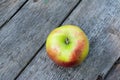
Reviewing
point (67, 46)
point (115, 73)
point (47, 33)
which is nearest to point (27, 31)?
point (47, 33)

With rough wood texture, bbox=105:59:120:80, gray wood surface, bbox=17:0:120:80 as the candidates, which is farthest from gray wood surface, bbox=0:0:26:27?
rough wood texture, bbox=105:59:120:80

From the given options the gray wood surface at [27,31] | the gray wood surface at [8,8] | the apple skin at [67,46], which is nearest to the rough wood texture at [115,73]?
the apple skin at [67,46]

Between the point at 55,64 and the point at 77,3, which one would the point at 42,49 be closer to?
the point at 55,64

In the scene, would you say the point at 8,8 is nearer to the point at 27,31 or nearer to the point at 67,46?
the point at 27,31

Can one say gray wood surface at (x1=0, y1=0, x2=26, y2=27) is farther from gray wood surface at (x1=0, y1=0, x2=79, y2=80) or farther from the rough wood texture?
the rough wood texture

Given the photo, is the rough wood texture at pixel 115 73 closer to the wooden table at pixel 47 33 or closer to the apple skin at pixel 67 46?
the wooden table at pixel 47 33

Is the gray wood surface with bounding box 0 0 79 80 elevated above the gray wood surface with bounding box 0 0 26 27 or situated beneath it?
situated beneath
